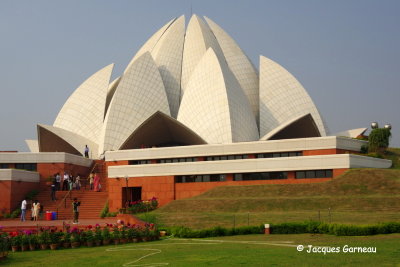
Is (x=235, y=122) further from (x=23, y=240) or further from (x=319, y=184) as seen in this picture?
(x=23, y=240)

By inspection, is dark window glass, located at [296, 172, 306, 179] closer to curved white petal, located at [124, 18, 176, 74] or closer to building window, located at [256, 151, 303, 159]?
building window, located at [256, 151, 303, 159]

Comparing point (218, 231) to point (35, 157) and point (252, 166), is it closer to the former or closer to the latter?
point (252, 166)

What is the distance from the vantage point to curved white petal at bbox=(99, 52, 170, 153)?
38000 mm

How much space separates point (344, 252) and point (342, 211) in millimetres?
9273

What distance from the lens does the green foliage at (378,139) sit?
32781 mm

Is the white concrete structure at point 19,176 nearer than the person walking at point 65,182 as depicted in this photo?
Yes

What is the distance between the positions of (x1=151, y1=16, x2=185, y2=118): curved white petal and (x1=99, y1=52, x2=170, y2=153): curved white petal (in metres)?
1.84

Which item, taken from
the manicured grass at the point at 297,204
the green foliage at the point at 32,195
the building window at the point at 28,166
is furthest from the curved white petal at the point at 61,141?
the manicured grass at the point at 297,204

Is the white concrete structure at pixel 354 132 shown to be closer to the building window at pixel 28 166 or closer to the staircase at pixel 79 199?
the staircase at pixel 79 199

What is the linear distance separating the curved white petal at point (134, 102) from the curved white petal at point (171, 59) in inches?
72.4

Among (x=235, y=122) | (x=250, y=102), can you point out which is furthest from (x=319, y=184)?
(x=250, y=102)

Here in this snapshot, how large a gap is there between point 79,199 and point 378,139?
18843 mm

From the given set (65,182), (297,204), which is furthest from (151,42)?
(297,204)

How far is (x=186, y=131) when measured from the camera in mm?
37188
